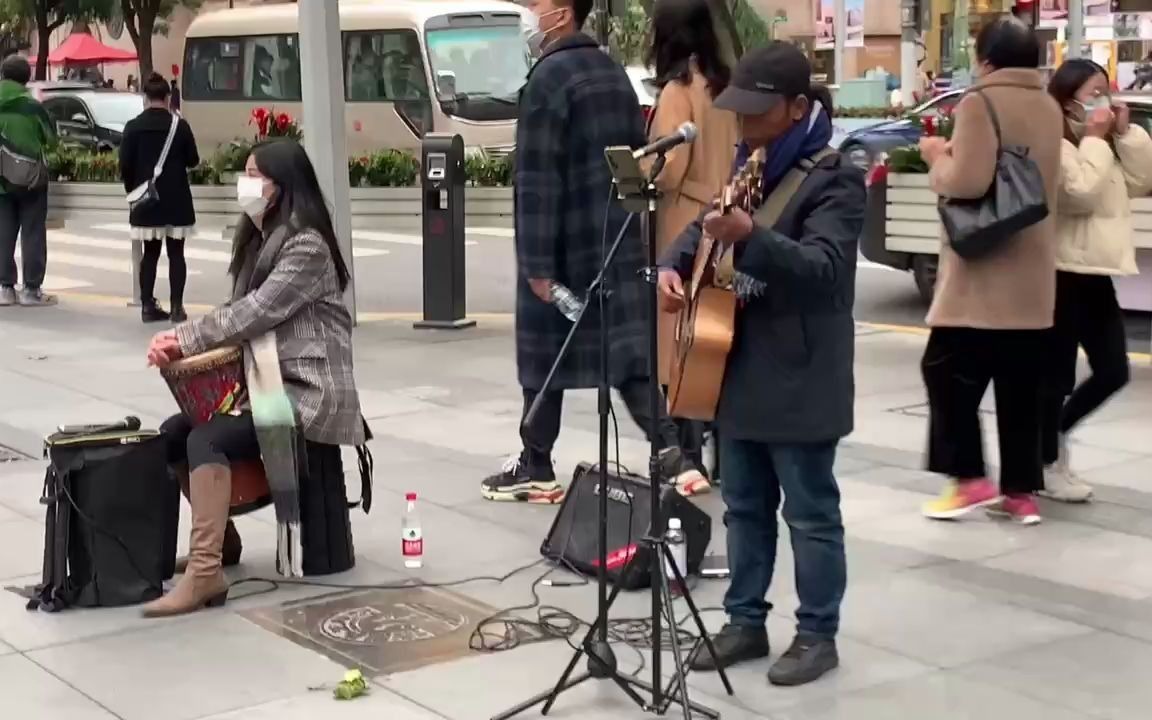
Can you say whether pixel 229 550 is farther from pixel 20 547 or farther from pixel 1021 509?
pixel 1021 509

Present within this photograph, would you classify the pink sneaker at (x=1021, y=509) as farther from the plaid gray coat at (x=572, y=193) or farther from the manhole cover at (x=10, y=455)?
the manhole cover at (x=10, y=455)

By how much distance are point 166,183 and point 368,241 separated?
5.61m

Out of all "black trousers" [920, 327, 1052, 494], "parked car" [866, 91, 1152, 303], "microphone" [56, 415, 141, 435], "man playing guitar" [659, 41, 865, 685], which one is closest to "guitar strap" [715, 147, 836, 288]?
"man playing guitar" [659, 41, 865, 685]

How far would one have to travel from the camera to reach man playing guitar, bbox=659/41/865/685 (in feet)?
15.2

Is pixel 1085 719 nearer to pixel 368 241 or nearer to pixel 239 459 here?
pixel 239 459

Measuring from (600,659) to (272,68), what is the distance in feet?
78.5

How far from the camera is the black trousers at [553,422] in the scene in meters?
6.96

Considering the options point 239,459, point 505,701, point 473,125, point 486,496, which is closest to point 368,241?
point 473,125

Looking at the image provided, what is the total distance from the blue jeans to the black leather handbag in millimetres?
1763

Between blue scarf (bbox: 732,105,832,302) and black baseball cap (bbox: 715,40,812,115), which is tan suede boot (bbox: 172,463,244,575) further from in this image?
black baseball cap (bbox: 715,40,812,115)

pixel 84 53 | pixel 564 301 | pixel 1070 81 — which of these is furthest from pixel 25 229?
pixel 84 53

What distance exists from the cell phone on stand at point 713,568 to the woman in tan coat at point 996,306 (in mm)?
1156

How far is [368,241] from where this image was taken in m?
18.4

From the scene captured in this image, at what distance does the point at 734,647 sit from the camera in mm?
5078
